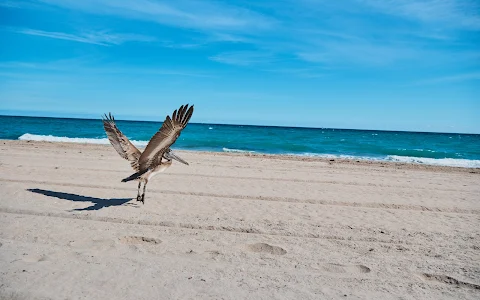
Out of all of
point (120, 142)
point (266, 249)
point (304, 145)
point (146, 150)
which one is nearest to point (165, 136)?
point (146, 150)

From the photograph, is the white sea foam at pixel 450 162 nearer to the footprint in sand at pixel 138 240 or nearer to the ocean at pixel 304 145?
the ocean at pixel 304 145

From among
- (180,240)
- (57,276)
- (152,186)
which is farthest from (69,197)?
(57,276)

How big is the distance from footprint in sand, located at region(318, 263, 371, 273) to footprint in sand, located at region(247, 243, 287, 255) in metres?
0.68

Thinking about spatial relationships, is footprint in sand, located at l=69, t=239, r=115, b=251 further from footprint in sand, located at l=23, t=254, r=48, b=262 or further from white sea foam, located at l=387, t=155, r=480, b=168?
white sea foam, located at l=387, t=155, r=480, b=168

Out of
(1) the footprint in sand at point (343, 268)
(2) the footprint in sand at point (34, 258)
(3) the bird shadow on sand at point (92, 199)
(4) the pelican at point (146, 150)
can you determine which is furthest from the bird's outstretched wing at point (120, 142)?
(1) the footprint in sand at point (343, 268)

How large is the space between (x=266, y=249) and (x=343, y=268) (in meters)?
1.13

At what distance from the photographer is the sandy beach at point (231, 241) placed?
401 cm

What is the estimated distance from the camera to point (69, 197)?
8055mm

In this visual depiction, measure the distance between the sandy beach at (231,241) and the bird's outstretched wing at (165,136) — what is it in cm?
95

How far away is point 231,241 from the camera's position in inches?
218

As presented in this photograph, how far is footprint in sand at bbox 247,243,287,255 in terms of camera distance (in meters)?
5.18

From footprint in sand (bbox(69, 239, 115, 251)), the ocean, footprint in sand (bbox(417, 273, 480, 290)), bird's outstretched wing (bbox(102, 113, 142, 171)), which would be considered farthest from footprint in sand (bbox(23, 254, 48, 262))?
the ocean

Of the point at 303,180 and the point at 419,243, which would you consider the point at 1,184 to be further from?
the point at 419,243

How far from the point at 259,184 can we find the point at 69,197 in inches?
195
